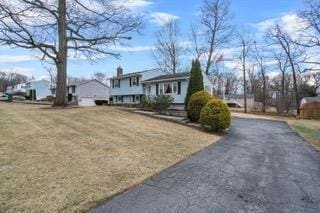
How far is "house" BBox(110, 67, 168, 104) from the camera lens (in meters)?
45.2

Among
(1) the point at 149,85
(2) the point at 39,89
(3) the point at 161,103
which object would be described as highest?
(2) the point at 39,89

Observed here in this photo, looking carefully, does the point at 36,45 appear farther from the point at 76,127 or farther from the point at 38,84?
the point at 38,84

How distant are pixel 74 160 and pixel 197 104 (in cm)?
1338

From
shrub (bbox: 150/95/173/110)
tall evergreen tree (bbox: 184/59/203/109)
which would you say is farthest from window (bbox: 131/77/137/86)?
tall evergreen tree (bbox: 184/59/203/109)

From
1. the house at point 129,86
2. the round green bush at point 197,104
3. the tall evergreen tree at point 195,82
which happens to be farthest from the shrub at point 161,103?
the house at point 129,86

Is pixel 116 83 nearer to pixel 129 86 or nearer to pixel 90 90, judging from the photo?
pixel 129 86

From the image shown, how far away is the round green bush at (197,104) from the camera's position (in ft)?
71.3

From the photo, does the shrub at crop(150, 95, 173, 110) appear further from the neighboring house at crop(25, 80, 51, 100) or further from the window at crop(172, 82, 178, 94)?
the neighboring house at crop(25, 80, 51, 100)

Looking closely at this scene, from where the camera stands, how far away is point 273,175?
9844 millimetres

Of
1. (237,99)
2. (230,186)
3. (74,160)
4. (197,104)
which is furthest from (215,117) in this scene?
(237,99)

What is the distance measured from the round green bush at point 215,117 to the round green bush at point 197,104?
7.28 ft

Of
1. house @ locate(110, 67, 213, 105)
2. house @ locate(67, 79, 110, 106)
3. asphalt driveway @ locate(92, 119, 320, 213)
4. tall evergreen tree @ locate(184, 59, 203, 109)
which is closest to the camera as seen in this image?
asphalt driveway @ locate(92, 119, 320, 213)

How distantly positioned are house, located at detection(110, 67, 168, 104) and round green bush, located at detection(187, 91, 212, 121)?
72.8ft

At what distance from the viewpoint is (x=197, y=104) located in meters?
22.0
